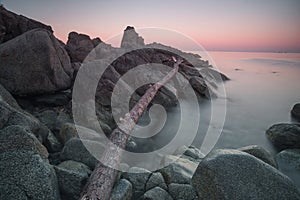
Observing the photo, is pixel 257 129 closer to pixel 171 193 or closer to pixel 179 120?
pixel 179 120

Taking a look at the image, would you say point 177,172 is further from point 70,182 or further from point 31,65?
point 31,65

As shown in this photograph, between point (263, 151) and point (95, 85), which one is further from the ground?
point (95, 85)

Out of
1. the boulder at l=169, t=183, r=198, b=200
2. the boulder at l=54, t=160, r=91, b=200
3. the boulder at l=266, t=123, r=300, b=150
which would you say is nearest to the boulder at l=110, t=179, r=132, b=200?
the boulder at l=54, t=160, r=91, b=200

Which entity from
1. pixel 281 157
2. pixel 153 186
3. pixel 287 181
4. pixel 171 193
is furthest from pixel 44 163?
pixel 281 157

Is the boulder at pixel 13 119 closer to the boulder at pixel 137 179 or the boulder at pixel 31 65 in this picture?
the boulder at pixel 137 179

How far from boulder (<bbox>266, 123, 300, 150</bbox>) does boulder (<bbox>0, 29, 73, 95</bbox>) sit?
8826 mm

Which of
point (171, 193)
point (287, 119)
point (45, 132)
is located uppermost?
point (45, 132)

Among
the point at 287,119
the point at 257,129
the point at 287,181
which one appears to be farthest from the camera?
the point at 287,119

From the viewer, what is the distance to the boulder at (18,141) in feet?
11.2

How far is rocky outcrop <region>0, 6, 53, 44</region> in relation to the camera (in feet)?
39.6

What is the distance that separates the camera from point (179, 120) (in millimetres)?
10797

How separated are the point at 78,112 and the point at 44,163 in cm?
445

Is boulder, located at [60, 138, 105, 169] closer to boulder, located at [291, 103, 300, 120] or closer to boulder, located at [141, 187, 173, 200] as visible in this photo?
boulder, located at [141, 187, 173, 200]

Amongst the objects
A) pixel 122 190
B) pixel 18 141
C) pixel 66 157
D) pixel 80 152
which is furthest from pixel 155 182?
pixel 18 141
